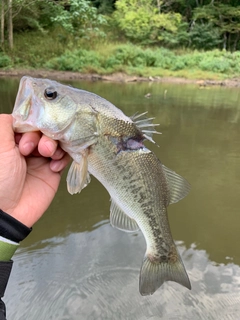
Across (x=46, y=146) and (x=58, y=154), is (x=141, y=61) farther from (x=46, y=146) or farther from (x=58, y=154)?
(x=46, y=146)

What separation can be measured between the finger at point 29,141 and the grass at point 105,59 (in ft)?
58.3

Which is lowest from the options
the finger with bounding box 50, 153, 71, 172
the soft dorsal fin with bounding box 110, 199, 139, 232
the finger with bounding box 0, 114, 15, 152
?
the soft dorsal fin with bounding box 110, 199, 139, 232

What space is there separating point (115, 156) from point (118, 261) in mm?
2069

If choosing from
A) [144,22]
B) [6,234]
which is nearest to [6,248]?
[6,234]

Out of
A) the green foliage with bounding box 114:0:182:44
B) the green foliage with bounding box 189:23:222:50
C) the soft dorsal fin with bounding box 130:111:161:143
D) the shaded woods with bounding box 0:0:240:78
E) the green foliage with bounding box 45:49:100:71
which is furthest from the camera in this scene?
the green foliage with bounding box 189:23:222:50

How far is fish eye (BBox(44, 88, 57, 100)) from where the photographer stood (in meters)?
1.75

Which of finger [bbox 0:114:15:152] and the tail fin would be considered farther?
the tail fin

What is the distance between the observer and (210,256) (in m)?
3.78

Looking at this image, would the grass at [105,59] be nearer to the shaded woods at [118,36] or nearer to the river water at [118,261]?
the shaded woods at [118,36]

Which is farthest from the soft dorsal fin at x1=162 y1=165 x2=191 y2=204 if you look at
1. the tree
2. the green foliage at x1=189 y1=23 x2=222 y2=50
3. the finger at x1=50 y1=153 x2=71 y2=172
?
the tree

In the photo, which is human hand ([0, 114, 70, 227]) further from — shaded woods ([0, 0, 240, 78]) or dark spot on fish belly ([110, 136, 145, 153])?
shaded woods ([0, 0, 240, 78])

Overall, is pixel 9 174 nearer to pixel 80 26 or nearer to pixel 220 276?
pixel 220 276

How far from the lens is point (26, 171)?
2.04 m

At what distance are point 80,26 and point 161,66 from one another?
5829 mm
